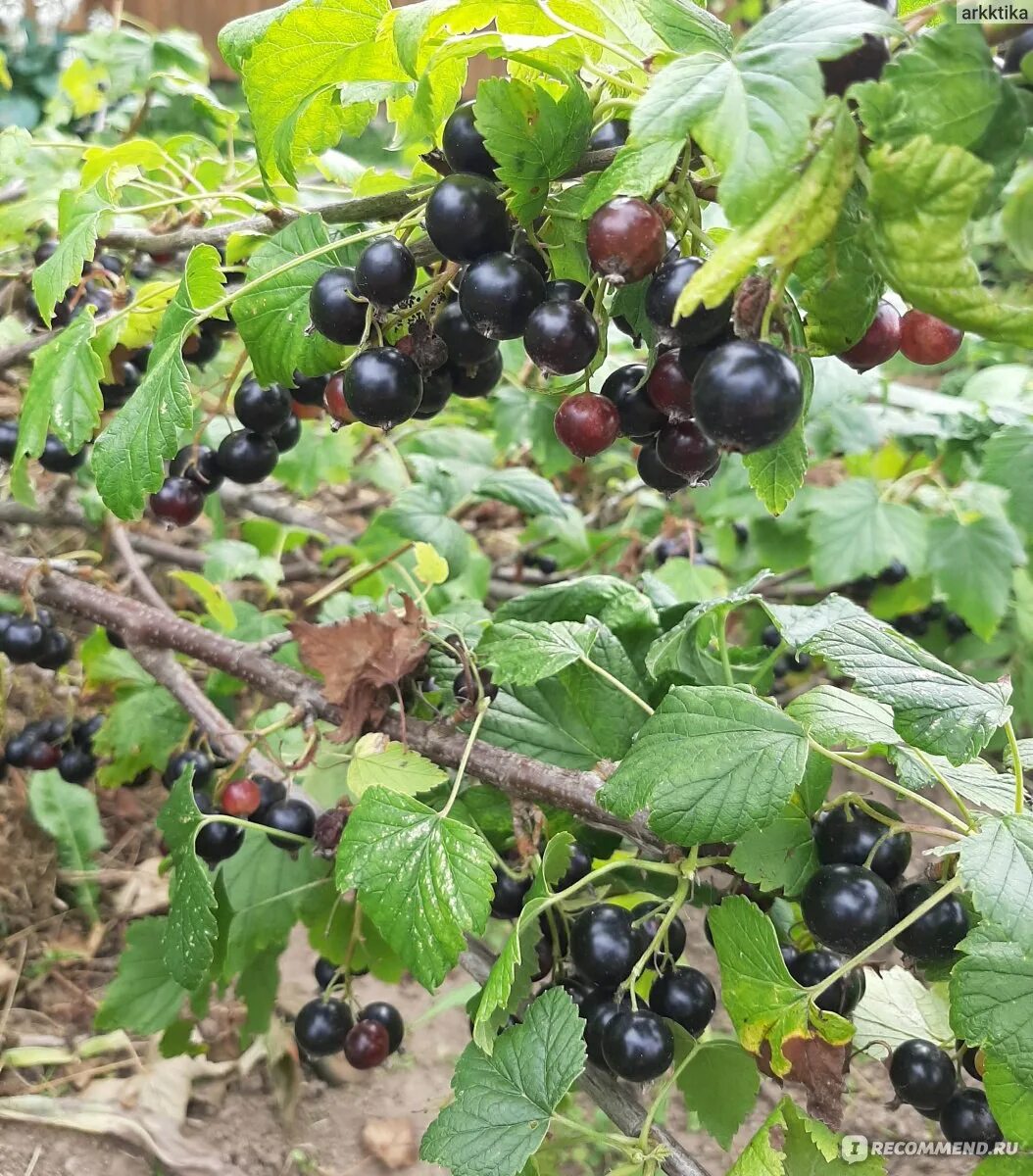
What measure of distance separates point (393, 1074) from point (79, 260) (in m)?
1.59

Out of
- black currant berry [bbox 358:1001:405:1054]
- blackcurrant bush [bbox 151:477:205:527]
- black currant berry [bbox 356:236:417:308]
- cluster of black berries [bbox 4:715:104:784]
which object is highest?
black currant berry [bbox 356:236:417:308]

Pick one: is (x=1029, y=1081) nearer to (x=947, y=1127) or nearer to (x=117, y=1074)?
(x=947, y=1127)

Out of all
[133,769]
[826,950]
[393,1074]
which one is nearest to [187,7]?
[133,769]

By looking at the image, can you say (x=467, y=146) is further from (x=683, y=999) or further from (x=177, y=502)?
(x=683, y=999)

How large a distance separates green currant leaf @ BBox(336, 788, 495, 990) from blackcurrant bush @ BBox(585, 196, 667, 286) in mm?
510

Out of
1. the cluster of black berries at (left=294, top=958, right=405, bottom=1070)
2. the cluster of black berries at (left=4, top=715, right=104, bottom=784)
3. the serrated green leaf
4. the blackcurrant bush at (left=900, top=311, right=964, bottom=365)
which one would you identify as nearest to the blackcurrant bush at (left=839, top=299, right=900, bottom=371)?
the blackcurrant bush at (left=900, top=311, right=964, bottom=365)

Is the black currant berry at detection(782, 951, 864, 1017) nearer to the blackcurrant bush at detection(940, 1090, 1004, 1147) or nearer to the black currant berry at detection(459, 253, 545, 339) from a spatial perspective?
the blackcurrant bush at detection(940, 1090, 1004, 1147)

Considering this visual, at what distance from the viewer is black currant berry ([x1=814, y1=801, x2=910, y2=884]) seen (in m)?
0.85

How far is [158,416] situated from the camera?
88cm

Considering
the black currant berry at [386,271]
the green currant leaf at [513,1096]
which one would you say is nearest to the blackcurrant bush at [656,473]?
the black currant berry at [386,271]

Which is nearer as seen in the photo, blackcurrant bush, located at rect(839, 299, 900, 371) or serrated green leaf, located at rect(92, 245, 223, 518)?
blackcurrant bush, located at rect(839, 299, 900, 371)

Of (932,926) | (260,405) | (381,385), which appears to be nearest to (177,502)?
(260,405)

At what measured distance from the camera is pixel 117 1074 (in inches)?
66.8

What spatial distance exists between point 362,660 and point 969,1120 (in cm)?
76
